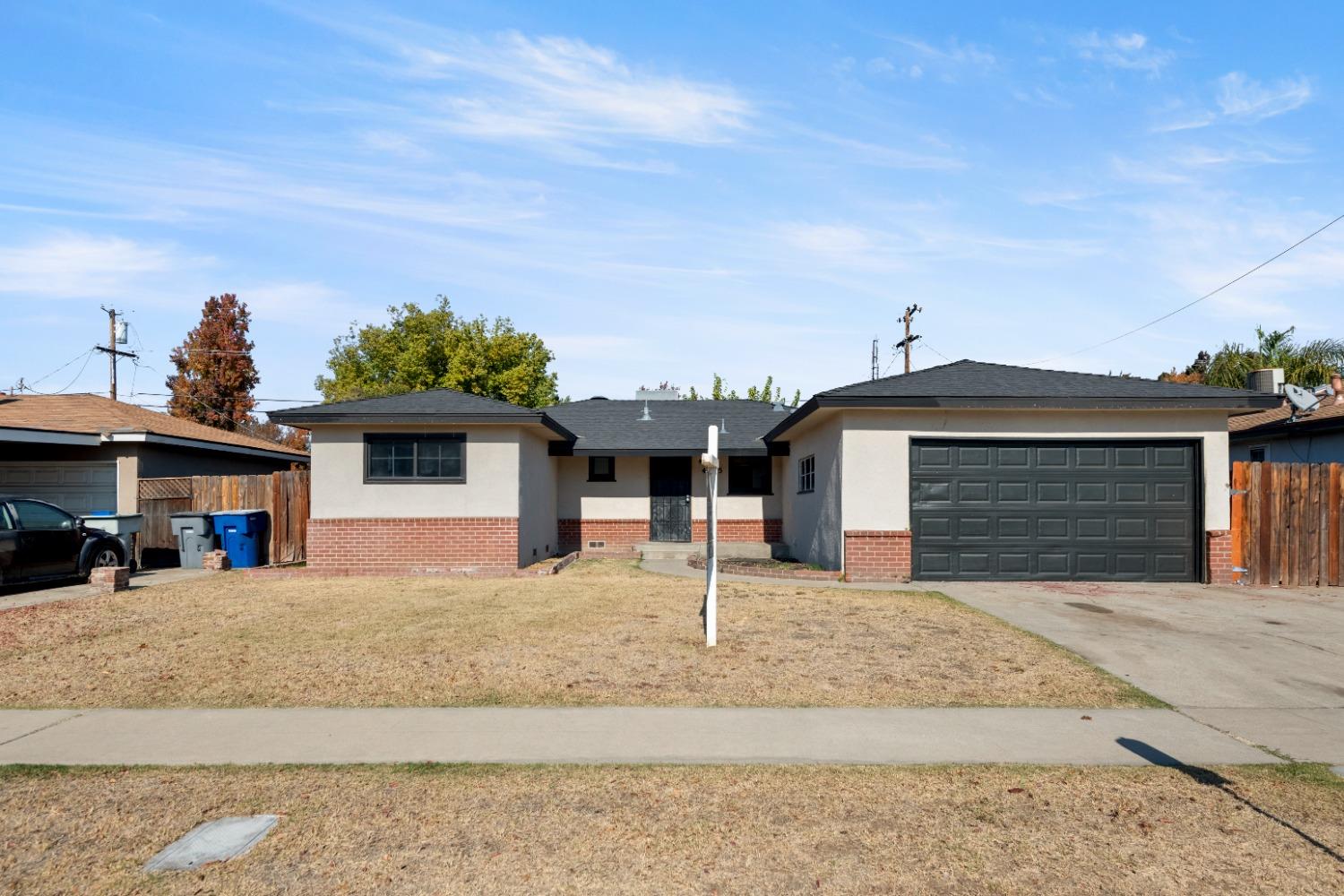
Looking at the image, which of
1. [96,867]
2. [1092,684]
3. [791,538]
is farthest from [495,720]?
[791,538]

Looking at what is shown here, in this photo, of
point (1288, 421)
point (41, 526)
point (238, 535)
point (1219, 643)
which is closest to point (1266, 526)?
point (1288, 421)

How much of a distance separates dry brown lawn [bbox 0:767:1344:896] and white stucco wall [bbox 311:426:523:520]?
11.8 metres

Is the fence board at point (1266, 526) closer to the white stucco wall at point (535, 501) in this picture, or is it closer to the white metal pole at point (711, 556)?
the white metal pole at point (711, 556)

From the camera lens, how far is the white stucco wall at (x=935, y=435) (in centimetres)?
1494

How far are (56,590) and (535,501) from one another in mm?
8966

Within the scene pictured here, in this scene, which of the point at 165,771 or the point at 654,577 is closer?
the point at 165,771

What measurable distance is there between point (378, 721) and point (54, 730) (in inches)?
94.1

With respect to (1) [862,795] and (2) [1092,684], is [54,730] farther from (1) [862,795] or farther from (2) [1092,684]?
(2) [1092,684]

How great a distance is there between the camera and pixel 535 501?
1948 centimetres

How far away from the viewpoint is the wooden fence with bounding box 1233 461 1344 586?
14812mm

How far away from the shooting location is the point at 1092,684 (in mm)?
7648

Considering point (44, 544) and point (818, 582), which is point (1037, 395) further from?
point (44, 544)

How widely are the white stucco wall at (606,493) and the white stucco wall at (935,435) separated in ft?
29.5

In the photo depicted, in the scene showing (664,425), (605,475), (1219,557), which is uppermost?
(664,425)
